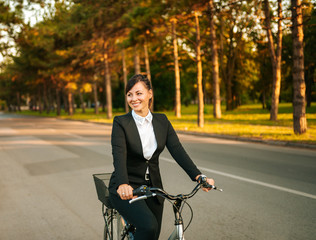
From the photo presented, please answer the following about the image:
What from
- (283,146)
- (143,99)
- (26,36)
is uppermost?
(26,36)

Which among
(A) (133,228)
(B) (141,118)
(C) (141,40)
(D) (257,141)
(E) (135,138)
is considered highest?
(C) (141,40)

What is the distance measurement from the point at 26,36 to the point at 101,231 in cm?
1748

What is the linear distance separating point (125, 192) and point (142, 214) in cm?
23

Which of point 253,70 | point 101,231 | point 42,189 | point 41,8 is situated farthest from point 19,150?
point 253,70

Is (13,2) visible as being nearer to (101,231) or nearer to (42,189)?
(42,189)

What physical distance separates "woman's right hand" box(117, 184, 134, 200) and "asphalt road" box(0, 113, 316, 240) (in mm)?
1995

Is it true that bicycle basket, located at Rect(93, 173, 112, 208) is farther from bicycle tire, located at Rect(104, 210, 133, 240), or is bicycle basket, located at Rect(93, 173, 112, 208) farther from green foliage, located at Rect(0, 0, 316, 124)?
green foliage, located at Rect(0, 0, 316, 124)

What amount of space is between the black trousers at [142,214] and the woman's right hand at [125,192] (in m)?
0.18

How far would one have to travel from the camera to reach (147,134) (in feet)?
8.71

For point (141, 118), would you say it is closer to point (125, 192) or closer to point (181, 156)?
point (181, 156)

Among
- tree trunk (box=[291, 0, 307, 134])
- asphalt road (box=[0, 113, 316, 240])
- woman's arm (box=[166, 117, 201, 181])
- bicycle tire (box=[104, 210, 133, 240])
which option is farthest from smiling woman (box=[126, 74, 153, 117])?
tree trunk (box=[291, 0, 307, 134])

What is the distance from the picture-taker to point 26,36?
62.4 ft

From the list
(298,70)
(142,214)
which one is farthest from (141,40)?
(142,214)

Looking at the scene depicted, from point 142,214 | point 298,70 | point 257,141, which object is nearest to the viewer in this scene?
point 142,214
